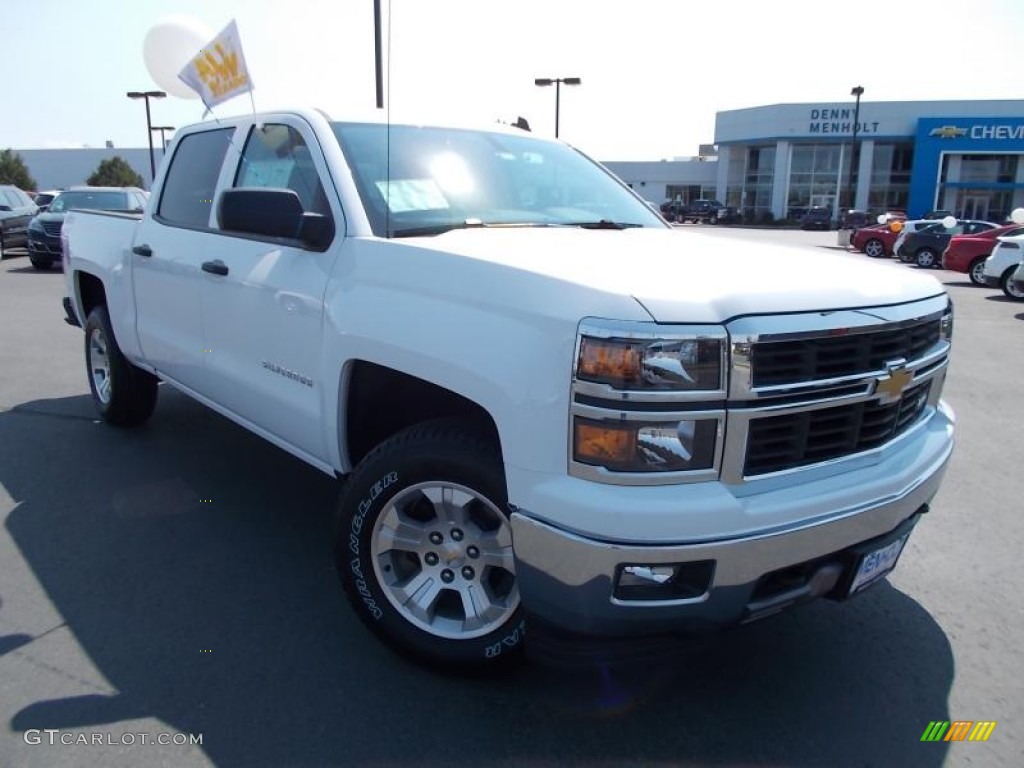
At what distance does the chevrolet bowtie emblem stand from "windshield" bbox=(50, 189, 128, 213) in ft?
55.3

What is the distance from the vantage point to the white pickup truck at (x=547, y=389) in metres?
2.18

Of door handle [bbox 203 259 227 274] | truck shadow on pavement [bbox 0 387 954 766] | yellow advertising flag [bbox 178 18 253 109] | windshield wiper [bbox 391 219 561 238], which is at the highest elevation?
yellow advertising flag [bbox 178 18 253 109]

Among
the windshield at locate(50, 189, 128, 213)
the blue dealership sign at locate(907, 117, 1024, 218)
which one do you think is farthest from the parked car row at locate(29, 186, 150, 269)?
the blue dealership sign at locate(907, 117, 1024, 218)

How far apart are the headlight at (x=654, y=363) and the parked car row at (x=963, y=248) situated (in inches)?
606

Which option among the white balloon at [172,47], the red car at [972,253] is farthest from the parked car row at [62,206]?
the red car at [972,253]

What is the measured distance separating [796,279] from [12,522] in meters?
3.95

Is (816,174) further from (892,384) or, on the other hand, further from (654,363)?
(654,363)

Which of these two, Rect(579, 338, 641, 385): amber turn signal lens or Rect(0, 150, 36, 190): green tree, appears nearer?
Rect(579, 338, 641, 385): amber turn signal lens

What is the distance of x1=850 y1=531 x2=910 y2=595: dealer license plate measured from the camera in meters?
2.53

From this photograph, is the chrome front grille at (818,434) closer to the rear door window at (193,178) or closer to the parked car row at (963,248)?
the rear door window at (193,178)

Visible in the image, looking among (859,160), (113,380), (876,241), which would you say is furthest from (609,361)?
(859,160)

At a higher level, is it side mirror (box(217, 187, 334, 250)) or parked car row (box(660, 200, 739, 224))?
side mirror (box(217, 187, 334, 250))

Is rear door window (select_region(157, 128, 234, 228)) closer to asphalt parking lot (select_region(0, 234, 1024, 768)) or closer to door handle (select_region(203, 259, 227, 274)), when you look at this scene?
door handle (select_region(203, 259, 227, 274))

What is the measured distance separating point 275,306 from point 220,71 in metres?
1.69
